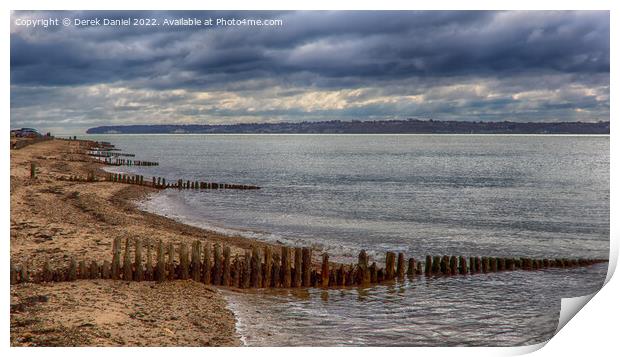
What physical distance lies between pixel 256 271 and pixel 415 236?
11477 millimetres

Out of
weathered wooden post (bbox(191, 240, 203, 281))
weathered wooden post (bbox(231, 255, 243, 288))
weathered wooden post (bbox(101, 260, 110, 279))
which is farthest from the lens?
weathered wooden post (bbox(231, 255, 243, 288))

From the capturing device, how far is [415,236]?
23.7 meters

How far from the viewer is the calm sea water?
39.7 ft

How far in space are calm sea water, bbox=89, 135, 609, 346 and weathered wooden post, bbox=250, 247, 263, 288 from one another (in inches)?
16.7

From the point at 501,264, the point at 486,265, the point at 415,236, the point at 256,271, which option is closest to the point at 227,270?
the point at 256,271

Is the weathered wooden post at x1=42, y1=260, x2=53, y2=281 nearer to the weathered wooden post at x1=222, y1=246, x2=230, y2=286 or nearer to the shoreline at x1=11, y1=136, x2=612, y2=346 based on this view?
the shoreline at x1=11, y1=136, x2=612, y2=346

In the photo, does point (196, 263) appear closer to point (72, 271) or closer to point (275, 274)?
point (275, 274)

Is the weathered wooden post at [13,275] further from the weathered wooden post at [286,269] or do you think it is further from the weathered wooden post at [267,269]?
the weathered wooden post at [286,269]

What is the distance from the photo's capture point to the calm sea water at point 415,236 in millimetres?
12102

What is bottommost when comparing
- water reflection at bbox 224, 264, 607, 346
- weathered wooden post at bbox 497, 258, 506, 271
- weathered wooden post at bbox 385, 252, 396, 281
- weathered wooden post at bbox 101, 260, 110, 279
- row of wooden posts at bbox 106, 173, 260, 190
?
water reflection at bbox 224, 264, 607, 346

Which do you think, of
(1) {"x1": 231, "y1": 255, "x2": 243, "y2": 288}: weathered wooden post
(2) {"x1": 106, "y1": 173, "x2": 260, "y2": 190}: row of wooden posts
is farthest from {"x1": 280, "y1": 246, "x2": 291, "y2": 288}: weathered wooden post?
(2) {"x1": 106, "y1": 173, "x2": 260, "y2": 190}: row of wooden posts

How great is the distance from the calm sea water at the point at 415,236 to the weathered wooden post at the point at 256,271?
424 millimetres

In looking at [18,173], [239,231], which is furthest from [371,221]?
[18,173]
